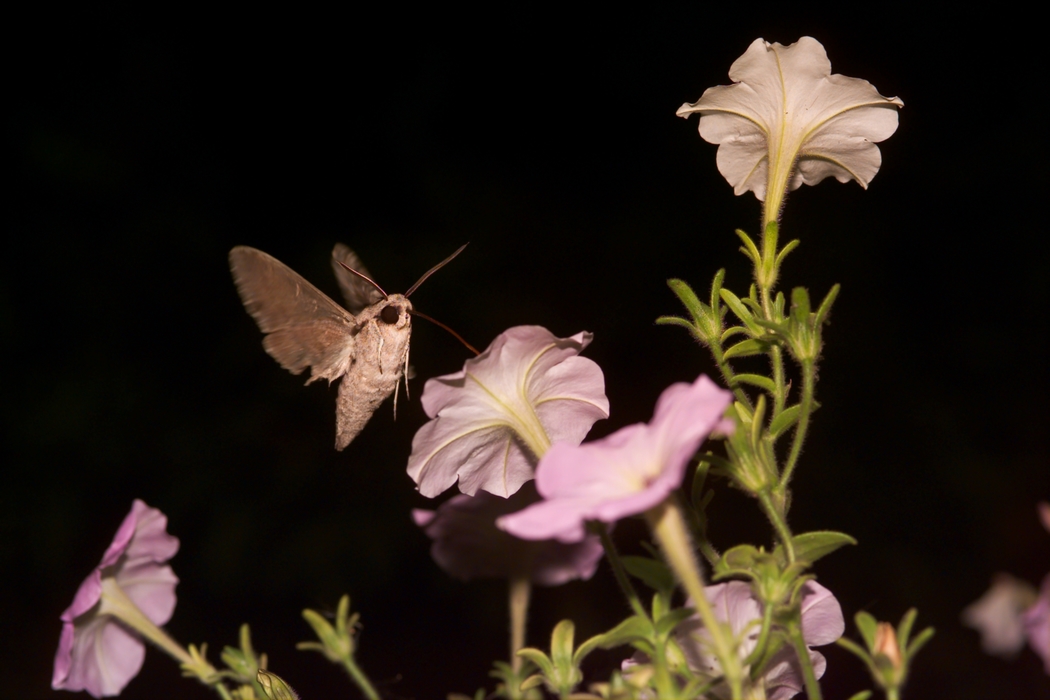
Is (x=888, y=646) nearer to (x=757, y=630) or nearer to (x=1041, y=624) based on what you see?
(x=1041, y=624)

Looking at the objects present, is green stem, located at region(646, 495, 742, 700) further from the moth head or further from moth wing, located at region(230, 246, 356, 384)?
moth wing, located at region(230, 246, 356, 384)

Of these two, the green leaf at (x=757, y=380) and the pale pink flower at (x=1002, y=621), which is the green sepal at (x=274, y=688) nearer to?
the green leaf at (x=757, y=380)

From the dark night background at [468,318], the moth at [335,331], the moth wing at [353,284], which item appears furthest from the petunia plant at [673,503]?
the dark night background at [468,318]

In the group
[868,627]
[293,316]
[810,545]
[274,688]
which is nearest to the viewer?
[868,627]

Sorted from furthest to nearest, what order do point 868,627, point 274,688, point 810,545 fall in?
point 274,688, point 810,545, point 868,627

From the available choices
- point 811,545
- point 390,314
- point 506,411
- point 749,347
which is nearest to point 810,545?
point 811,545

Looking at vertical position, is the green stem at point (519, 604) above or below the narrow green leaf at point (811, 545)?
below
